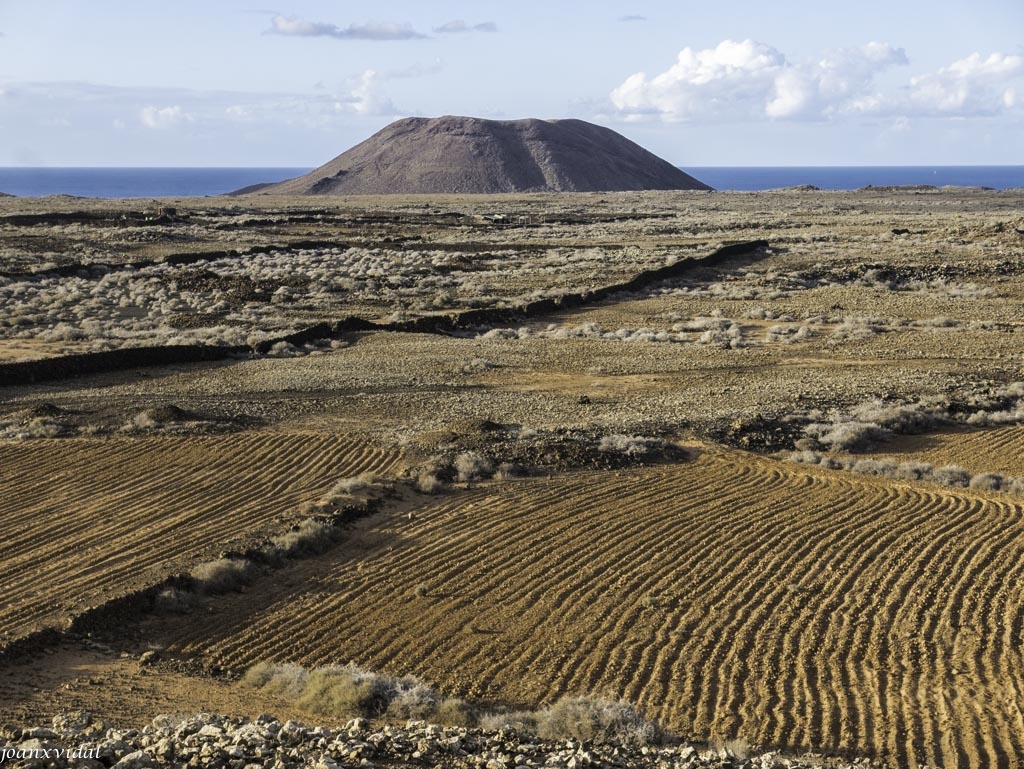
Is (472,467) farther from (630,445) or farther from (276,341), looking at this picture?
(276,341)

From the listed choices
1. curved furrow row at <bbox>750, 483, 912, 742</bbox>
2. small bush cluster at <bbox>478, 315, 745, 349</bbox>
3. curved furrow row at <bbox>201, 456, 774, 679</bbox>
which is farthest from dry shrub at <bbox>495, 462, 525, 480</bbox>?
small bush cluster at <bbox>478, 315, 745, 349</bbox>

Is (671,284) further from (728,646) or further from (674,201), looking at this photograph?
(674,201)

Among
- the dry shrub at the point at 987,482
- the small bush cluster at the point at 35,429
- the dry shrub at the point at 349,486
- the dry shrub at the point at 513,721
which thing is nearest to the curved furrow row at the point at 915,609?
Result: the dry shrub at the point at 987,482

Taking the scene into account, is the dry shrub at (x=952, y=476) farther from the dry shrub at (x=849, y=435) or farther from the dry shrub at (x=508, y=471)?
the dry shrub at (x=508, y=471)

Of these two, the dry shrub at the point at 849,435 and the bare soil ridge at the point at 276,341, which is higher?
the bare soil ridge at the point at 276,341

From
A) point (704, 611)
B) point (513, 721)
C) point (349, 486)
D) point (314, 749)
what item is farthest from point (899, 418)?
point (314, 749)

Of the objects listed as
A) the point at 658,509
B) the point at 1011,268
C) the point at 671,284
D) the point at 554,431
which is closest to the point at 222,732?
the point at 658,509
